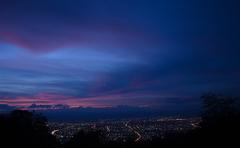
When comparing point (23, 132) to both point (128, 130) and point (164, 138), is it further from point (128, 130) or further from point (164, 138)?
point (128, 130)

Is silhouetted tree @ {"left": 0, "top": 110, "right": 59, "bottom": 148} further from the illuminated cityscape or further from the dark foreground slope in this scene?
the illuminated cityscape

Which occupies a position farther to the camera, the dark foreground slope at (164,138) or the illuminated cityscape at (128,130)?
the illuminated cityscape at (128,130)

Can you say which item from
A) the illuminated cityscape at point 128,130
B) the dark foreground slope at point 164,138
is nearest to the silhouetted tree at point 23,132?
the dark foreground slope at point 164,138

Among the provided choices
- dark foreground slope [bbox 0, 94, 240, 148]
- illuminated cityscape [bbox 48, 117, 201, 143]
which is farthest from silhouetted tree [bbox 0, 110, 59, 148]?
illuminated cityscape [bbox 48, 117, 201, 143]

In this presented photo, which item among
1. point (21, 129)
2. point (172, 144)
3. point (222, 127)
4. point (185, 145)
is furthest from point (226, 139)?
point (21, 129)

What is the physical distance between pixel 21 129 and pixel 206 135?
50.9ft

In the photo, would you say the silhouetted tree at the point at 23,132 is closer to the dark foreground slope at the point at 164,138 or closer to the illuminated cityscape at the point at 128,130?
the dark foreground slope at the point at 164,138

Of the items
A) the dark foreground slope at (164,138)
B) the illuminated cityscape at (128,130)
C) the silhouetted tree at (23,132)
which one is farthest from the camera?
the illuminated cityscape at (128,130)

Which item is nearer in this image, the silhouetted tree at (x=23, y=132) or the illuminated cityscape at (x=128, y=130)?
the silhouetted tree at (x=23, y=132)

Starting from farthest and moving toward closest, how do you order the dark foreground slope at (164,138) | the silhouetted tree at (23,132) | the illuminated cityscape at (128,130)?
the illuminated cityscape at (128,130) → the silhouetted tree at (23,132) → the dark foreground slope at (164,138)

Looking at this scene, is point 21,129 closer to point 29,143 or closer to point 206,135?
point 29,143

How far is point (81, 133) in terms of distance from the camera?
36.7 meters

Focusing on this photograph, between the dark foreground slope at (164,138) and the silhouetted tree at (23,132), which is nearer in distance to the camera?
the dark foreground slope at (164,138)

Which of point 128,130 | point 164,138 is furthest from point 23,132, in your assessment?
point 128,130
